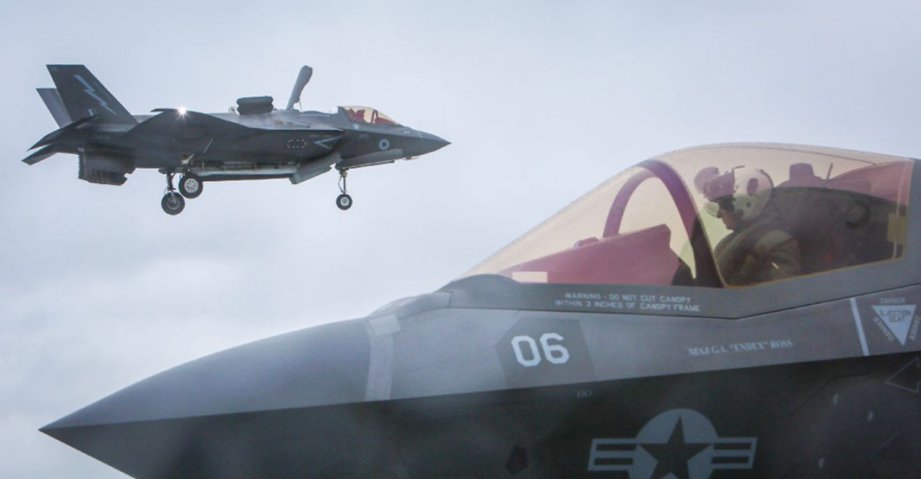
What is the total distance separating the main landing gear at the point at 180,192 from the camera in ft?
143

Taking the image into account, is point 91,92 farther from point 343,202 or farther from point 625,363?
point 625,363

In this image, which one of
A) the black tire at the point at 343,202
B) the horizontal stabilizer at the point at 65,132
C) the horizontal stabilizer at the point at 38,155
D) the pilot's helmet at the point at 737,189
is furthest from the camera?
the black tire at the point at 343,202

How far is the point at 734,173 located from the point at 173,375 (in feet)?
8.31

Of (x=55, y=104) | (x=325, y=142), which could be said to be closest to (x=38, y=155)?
(x=55, y=104)

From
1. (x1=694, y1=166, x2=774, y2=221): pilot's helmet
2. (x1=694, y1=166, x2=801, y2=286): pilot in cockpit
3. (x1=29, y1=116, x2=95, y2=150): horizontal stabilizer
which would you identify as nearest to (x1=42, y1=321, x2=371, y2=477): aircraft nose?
(x1=694, y1=166, x2=801, y2=286): pilot in cockpit

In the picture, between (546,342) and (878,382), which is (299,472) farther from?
(878,382)

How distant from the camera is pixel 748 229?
556 cm

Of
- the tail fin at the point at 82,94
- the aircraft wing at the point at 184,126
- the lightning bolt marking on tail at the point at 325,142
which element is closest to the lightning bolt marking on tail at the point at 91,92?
the tail fin at the point at 82,94

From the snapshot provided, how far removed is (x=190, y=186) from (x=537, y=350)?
1588 inches

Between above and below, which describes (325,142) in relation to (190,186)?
above

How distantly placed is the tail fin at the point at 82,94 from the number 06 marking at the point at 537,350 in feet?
125

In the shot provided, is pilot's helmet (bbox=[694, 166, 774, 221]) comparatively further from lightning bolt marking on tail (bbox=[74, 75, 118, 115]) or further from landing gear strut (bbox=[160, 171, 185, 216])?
landing gear strut (bbox=[160, 171, 185, 216])

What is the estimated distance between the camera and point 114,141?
41.9 m

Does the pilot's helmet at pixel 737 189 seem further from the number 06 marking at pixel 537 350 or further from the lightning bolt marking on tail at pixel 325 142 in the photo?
the lightning bolt marking on tail at pixel 325 142
